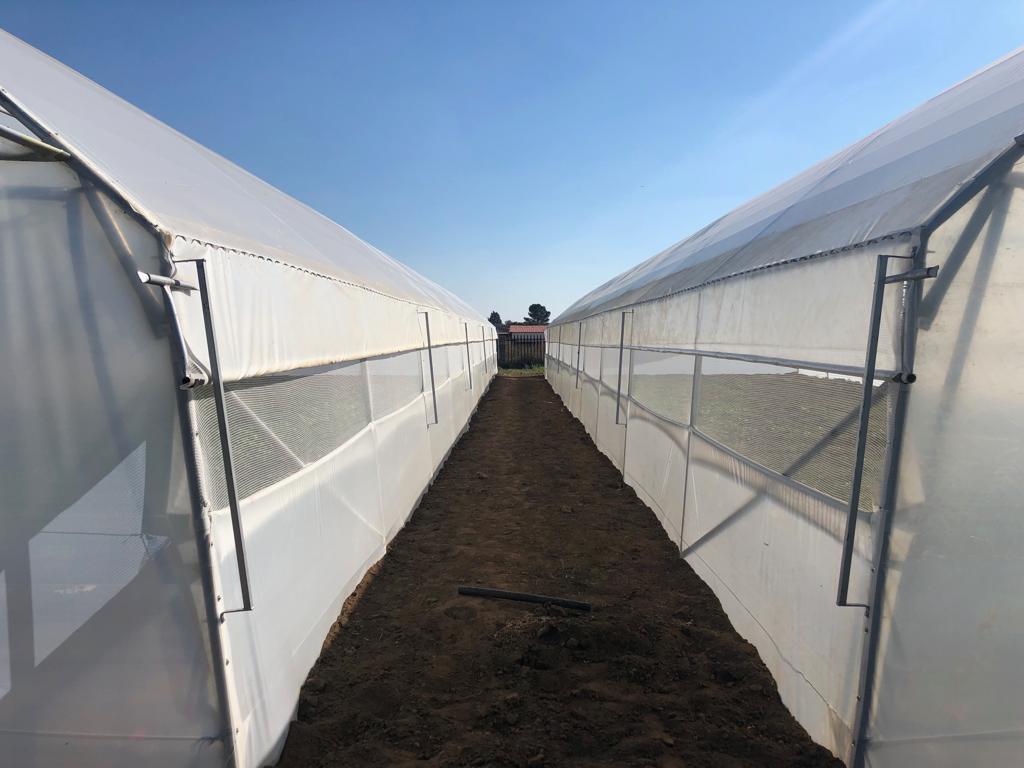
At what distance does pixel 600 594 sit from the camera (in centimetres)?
453

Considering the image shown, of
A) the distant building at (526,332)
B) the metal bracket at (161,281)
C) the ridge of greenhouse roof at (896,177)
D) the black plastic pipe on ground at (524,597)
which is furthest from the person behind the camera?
the distant building at (526,332)

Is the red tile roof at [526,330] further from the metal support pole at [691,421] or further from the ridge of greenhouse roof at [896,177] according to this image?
the ridge of greenhouse roof at [896,177]

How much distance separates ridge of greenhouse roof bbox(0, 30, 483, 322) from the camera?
7.41ft

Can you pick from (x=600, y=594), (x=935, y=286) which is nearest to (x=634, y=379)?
(x=600, y=594)

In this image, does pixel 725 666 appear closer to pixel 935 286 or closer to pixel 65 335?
pixel 935 286

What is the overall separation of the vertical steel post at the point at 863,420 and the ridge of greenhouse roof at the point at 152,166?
9.52ft

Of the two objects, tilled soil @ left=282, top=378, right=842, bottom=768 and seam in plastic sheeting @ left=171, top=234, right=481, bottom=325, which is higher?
seam in plastic sheeting @ left=171, top=234, right=481, bottom=325

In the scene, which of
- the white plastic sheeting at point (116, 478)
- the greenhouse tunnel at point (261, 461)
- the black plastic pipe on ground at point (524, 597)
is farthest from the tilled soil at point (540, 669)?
the white plastic sheeting at point (116, 478)

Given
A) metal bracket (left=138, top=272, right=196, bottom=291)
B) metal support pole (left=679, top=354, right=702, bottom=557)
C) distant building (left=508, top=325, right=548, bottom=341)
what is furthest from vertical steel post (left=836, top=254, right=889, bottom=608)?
distant building (left=508, top=325, right=548, bottom=341)

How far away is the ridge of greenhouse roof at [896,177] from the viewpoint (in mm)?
2352

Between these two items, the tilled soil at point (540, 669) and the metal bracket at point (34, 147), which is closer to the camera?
the metal bracket at point (34, 147)

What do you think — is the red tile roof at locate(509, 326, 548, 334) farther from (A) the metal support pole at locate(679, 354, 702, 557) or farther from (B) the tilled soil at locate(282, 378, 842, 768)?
(B) the tilled soil at locate(282, 378, 842, 768)

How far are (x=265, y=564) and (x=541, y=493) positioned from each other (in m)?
5.05

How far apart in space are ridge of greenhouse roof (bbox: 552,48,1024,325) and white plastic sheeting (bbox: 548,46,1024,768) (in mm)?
19
